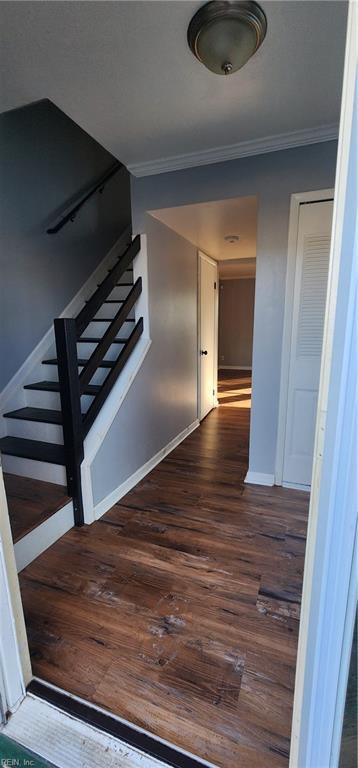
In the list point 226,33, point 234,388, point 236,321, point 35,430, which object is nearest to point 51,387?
point 35,430

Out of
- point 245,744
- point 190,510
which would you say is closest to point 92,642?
point 245,744

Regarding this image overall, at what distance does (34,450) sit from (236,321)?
22.1 feet

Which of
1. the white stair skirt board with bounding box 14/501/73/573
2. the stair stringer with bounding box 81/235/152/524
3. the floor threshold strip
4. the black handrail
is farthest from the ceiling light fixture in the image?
the floor threshold strip

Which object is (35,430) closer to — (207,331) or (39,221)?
(39,221)

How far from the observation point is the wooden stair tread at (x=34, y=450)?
2.10 metres

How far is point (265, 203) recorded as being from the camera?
7.19 feet

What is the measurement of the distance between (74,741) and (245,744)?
509 millimetres

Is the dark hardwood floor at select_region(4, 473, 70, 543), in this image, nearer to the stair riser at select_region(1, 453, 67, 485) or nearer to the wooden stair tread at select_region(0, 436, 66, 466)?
the stair riser at select_region(1, 453, 67, 485)

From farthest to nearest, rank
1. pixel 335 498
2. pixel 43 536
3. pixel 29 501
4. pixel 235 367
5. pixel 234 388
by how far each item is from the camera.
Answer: pixel 235 367, pixel 234 388, pixel 29 501, pixel 43 536, pixel 335 498

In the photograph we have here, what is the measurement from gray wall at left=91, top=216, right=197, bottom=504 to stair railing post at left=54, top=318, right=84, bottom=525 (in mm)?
131

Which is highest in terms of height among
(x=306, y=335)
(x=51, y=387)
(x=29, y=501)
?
(x=306, y=335)

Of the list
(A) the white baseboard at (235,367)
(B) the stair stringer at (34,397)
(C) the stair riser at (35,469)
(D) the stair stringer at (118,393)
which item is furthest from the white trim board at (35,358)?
(A) the white baseboard at (235,367)

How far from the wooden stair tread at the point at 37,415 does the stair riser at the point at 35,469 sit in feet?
0.92

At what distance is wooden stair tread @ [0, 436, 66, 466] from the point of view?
2.10 meters
